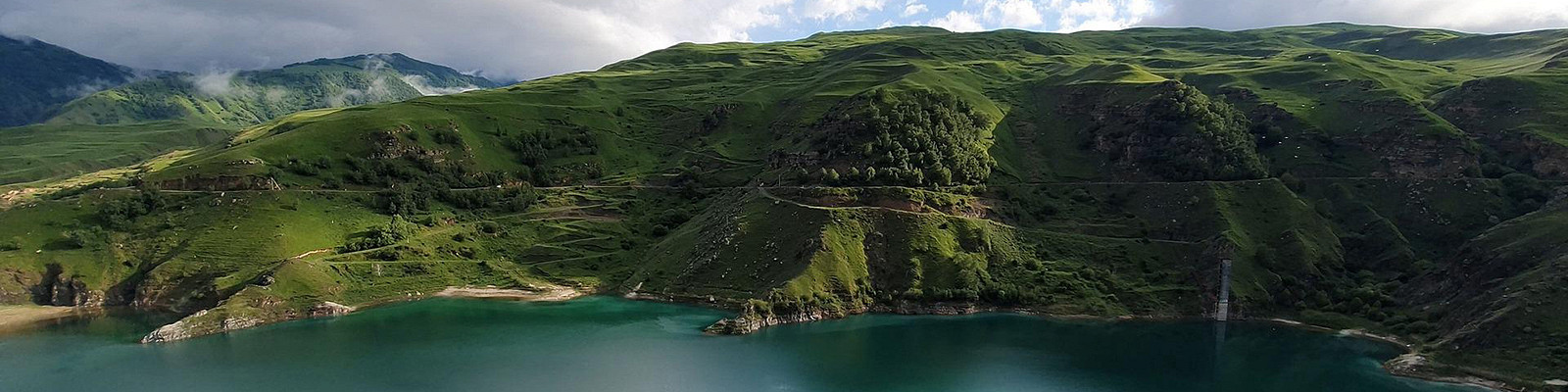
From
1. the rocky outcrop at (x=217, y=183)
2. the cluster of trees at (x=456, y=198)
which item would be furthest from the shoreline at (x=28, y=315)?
the cluster of trees at (x=456, y=198)

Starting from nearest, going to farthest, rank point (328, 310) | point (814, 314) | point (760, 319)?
point (760, 319) < point (814, 314) < point (328, 310)

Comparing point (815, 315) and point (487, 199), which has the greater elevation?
point (487, 199)

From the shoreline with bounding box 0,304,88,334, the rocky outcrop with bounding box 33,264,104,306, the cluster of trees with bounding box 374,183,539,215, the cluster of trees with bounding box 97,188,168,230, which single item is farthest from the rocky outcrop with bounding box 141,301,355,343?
the cluster of trees with bounding box 97,188,168,230

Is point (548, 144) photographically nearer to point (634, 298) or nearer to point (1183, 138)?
point (634, 298)

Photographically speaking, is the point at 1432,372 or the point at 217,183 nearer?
the point at 1432,372

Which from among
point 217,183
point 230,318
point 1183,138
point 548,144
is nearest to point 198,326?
point 230,318

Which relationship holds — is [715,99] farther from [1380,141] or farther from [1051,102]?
[1380,141]

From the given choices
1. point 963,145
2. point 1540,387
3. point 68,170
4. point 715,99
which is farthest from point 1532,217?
point 68,170
